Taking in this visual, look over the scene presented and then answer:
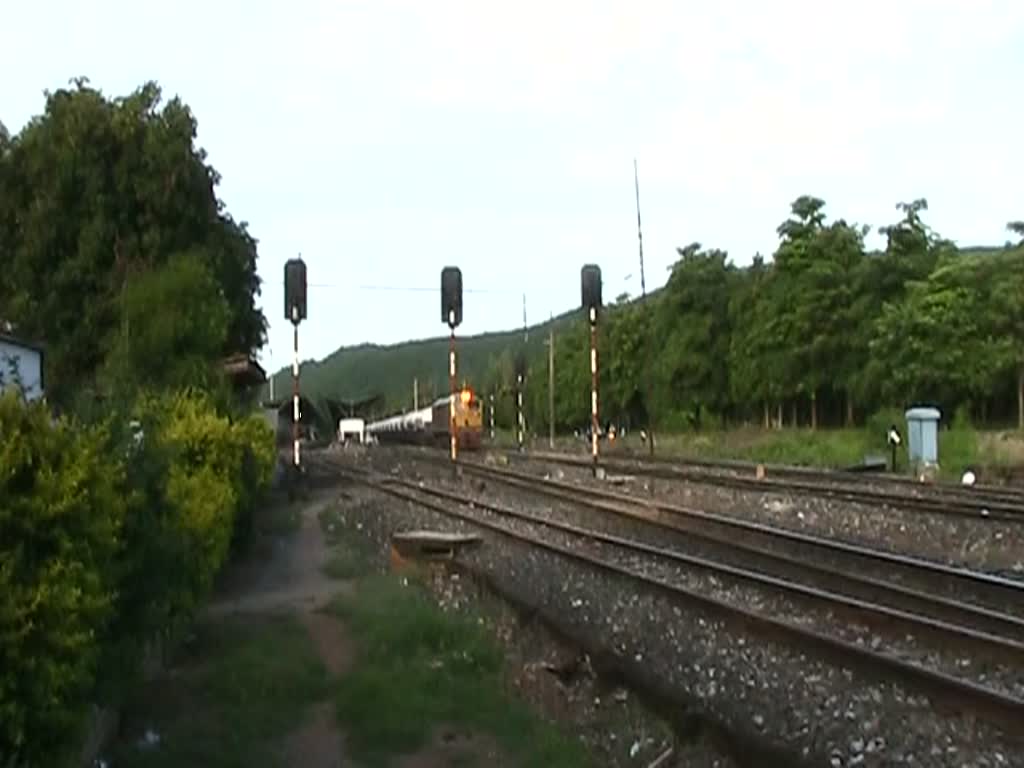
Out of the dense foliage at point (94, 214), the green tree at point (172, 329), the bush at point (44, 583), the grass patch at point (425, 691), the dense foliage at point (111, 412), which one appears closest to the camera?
the bush at point (44, 583)

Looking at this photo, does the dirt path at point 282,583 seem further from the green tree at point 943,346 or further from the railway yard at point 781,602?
the green tree at point 943,346

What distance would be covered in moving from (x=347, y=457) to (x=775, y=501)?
32.2m

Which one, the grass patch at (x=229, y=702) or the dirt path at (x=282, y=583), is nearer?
the grass patch at (x=229, y=702)

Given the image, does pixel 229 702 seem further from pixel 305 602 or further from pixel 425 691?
pixel 305 602

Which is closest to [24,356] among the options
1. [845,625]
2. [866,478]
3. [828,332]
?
[845,625]

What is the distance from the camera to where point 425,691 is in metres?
10.0

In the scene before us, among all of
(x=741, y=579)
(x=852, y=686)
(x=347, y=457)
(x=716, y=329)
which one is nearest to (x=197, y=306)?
(x=741, y=579)

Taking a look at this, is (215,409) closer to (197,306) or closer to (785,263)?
(197,306)

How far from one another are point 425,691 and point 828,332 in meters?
43.7

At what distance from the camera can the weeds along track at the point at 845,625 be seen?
953 cm

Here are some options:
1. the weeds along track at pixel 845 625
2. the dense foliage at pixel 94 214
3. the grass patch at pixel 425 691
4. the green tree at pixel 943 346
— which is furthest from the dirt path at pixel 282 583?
the green tree at pixel 943 346

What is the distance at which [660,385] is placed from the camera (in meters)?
66.6

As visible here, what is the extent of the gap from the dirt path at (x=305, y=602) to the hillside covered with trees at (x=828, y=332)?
1118 inches

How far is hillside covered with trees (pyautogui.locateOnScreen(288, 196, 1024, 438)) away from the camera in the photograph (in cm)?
4656
